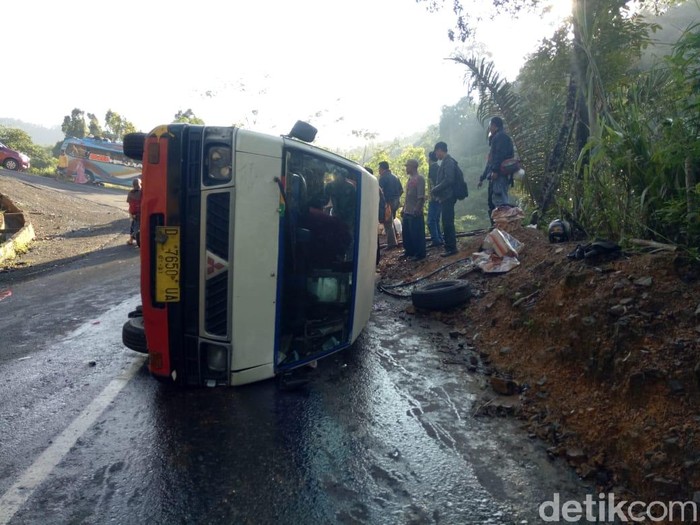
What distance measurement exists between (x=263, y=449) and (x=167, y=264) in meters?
1.43

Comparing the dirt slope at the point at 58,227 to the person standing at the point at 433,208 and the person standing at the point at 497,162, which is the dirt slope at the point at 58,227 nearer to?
the person standing at the point at 433,208

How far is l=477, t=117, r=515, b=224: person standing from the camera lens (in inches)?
320

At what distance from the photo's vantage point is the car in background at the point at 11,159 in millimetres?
27656

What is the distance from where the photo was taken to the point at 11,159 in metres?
27.9

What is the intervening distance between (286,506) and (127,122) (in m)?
51.6

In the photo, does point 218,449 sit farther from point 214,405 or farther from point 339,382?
point 339,382

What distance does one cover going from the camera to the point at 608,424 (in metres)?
3.14

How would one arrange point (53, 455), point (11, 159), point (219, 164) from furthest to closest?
1. point (11, 159)
2. point (219, 164)
3. point (53, 455)

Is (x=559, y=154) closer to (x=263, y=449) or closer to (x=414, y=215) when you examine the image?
(x=414, y=215)

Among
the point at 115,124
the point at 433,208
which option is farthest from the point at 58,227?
the point at 115,124

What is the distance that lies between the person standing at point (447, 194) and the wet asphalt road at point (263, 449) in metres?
3.91

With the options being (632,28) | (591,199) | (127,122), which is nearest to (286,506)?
(591,199)

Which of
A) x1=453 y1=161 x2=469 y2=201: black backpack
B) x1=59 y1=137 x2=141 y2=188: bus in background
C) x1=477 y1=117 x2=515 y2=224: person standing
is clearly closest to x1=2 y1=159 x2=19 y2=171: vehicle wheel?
x1=59 y1=137 x2=141 y2=188: bus in background

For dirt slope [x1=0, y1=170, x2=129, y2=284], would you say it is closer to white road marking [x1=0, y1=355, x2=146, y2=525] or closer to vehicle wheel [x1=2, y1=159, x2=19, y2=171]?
vehicle wheel [x1=2, y1=159, x2=19, y2=171]
